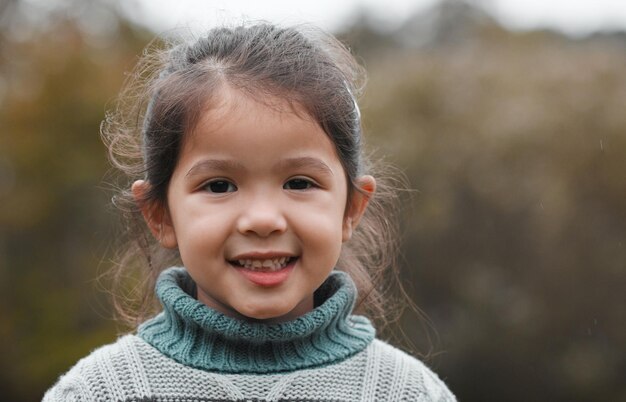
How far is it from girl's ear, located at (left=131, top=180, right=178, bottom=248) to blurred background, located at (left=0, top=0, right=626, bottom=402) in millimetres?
6412

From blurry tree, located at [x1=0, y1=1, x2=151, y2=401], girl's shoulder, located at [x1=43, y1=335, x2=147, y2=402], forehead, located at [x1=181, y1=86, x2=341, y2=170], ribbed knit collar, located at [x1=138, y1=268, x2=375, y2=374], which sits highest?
forehead, located at [x1=181, y1=86, x2=341, y2=170]

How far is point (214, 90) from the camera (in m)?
2.68

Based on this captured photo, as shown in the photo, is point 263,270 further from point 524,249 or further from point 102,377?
point 524,249

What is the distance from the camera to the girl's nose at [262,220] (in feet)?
8.23

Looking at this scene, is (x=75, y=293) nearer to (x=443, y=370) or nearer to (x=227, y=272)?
Answer: (x=443, y=370)

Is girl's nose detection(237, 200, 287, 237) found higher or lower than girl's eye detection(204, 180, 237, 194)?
lower

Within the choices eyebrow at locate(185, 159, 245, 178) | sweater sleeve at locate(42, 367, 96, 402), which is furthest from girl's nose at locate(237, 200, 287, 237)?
sweater sleeve at locate(42, 367, 96, 402)

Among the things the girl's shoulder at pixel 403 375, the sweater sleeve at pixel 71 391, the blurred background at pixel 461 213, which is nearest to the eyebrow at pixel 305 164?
the girl's shoulder at pixel 403 375

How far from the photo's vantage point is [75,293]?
416 inches

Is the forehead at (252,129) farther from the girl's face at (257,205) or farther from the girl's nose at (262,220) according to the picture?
the girl's nose at (262,220)

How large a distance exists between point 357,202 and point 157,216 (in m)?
0.57

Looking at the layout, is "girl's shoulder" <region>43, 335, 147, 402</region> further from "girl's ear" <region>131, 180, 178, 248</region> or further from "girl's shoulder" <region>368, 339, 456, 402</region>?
"girl's shoulder" <region>368, 339, 456, 402</region>

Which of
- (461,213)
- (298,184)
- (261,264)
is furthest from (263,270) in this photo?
(461,213)

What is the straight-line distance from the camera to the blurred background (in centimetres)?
991
